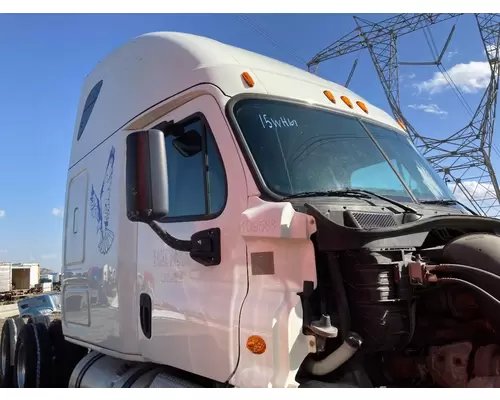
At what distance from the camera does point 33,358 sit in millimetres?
5070

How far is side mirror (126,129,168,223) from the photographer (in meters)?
2.68

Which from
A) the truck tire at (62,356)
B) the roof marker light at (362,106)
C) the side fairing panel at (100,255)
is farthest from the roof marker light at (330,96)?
the truck tire at (62,356)

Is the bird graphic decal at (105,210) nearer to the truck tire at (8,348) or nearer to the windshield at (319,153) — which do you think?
the windshield at (319,153)

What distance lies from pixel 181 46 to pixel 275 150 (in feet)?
3.69

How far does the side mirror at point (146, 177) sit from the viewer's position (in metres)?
2.68

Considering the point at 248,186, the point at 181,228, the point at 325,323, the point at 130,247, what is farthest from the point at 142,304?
the point at 325,323

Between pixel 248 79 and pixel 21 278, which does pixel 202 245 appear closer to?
pixel 248 79

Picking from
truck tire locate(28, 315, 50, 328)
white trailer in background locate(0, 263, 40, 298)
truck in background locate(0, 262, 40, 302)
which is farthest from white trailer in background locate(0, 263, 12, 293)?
truck tire locate(28, 315, 50, 328)

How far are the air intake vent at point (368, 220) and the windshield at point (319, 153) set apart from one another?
1.14 feet

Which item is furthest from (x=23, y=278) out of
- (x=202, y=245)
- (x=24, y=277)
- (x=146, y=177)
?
(x=146, y=177)

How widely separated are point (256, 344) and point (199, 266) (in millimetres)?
637

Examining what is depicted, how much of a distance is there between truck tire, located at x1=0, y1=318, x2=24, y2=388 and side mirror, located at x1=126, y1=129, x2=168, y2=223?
3866 mm

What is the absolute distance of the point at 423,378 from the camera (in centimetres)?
266

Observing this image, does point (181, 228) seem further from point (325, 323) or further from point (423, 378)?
point (423, 378)
